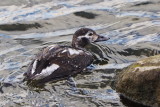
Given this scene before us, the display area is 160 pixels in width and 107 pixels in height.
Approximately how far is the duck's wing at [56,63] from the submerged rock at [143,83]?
159 centimetres

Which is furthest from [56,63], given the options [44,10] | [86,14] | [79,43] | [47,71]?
[44,10]

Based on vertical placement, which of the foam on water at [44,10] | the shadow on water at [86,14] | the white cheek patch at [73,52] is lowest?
the white cheek patch at [73,52]

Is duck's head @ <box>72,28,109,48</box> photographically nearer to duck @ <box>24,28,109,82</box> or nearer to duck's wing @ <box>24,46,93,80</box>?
duck @ <box>24,28,109,82</box>

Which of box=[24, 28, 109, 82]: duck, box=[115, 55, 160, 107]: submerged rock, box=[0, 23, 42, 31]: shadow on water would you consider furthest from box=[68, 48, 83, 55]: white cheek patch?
box=[0, 23, 42, 31]: shadow on water

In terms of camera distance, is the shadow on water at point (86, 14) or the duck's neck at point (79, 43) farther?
the shadow on water at point (86, 14)

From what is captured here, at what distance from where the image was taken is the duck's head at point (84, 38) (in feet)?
34.7

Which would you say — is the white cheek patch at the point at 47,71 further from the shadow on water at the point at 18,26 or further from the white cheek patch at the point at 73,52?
the shadow on water at the point at 18,26

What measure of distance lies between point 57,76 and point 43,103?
1.43m

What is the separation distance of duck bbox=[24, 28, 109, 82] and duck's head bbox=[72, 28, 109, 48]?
1.45 ft

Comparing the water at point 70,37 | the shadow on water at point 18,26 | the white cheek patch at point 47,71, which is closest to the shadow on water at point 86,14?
the water at point 70,37

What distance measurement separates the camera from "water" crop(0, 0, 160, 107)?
308 inches

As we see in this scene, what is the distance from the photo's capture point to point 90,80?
855 cm

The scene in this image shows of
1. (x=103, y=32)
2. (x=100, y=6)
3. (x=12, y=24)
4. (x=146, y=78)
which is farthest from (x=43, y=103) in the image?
(x=100, y=6)

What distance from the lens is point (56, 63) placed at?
9008mm
